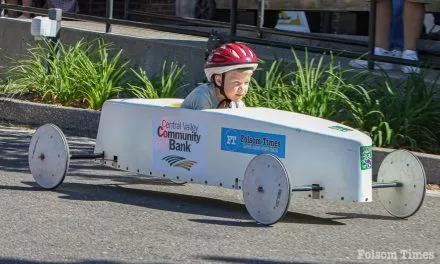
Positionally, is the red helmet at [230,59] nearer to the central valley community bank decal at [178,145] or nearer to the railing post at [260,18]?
the central valley community bank decal at [178,145]

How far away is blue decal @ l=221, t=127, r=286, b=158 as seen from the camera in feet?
25.2

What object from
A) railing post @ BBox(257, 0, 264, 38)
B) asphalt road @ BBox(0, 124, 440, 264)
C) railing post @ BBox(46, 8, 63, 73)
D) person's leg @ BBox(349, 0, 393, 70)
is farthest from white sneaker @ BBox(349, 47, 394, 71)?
railing post @ BBox(46, 8, 63, 73)

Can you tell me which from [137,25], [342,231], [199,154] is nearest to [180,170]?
[199,154]

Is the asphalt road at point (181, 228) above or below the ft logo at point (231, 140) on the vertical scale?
below

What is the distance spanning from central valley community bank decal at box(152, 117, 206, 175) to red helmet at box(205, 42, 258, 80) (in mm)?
457

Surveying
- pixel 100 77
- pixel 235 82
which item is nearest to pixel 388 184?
pixel 235 82

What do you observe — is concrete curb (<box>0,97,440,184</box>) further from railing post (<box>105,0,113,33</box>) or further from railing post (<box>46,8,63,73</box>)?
railing post (<box>105,0,113,33</box>)

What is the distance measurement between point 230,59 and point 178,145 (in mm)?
725

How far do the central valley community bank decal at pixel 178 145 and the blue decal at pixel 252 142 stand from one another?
22 cm

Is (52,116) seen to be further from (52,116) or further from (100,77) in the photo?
(100,77)

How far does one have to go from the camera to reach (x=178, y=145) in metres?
8.27

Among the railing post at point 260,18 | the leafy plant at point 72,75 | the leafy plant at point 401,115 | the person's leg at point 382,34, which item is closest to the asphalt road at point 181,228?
the leafy plant at point 401,115

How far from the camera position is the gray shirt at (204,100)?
8328 mm

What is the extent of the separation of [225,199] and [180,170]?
0.61 meters
